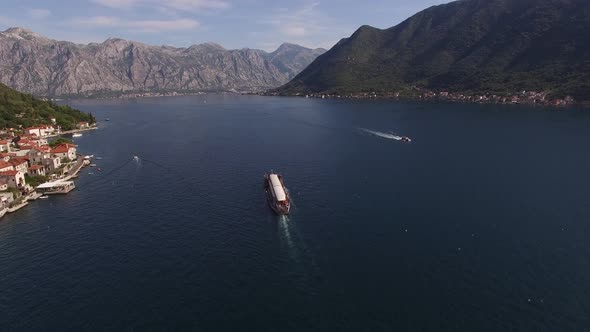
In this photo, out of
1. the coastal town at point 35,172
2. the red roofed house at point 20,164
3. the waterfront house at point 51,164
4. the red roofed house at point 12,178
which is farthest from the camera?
the waterfront house at point 51,164

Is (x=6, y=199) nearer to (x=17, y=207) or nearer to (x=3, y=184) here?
(x=17, y=207)

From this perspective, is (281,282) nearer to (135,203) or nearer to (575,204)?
(135,203)

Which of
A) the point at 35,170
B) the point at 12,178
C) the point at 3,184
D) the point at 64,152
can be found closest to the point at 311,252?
the point at 12,178

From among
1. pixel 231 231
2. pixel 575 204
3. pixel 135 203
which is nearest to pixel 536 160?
pixel 575 204

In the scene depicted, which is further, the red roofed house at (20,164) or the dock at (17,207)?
the red roofed house at (20,164)

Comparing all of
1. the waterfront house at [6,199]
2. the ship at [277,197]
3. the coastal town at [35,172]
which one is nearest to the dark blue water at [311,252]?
the ship at [277,197]

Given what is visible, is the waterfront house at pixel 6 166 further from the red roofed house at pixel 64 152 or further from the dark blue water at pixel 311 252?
the red roofed house at pixel 64 152
